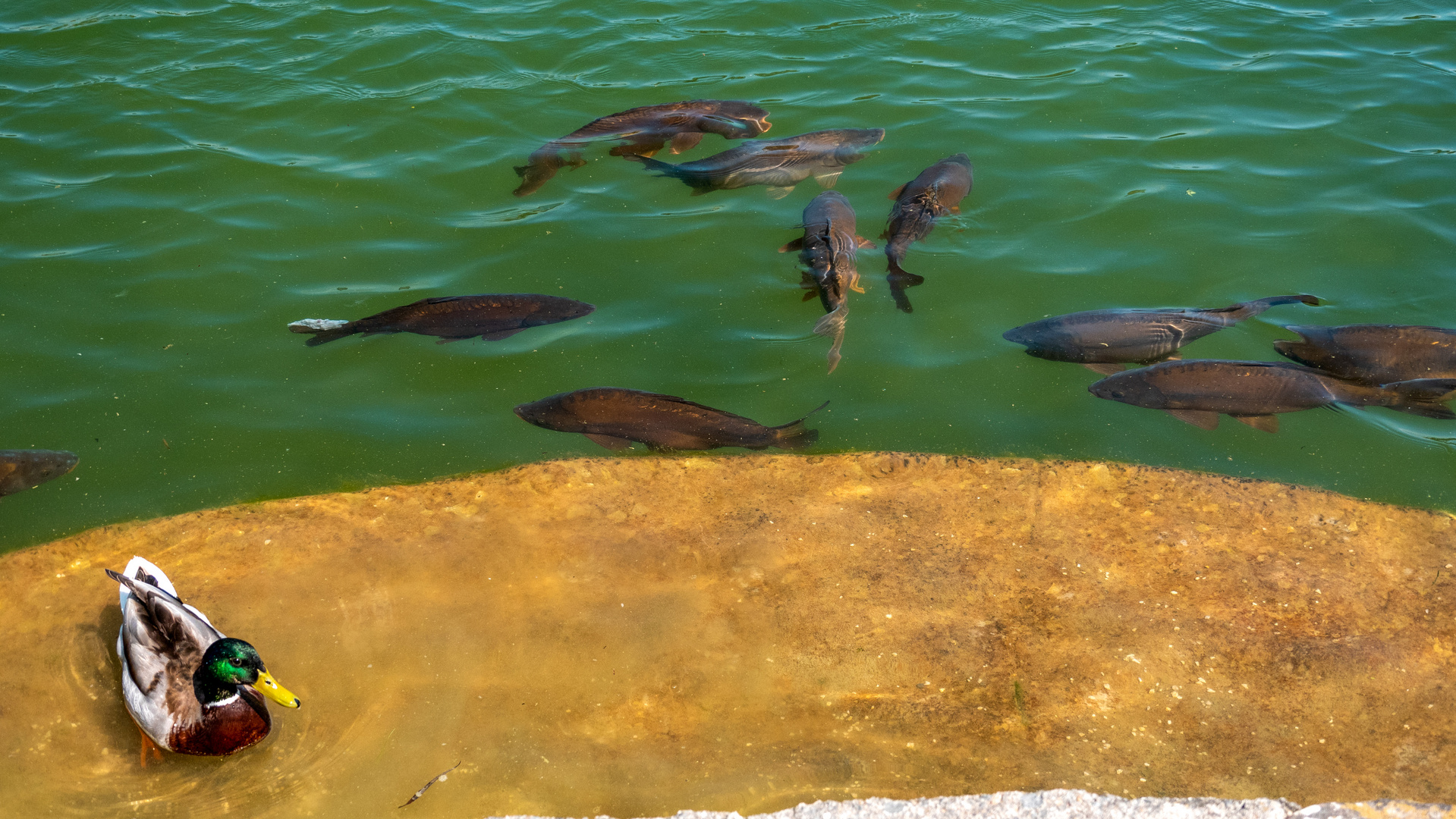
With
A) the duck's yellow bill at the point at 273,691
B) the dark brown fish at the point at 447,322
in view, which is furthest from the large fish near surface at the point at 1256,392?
the duck's yellow bill at the point at 273,691

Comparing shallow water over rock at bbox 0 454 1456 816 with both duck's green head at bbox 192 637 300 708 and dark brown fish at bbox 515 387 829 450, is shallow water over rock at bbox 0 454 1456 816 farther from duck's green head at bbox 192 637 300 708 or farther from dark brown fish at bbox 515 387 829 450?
duck's green head at bbox 192 637 300 708

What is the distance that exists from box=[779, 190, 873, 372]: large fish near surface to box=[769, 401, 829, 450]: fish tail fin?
71 cm

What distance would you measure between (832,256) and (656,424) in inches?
75.7

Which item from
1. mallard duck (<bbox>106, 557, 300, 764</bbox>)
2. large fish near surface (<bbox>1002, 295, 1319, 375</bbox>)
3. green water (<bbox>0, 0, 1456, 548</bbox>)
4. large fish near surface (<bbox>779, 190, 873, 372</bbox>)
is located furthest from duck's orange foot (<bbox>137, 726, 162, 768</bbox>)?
large fish near surface (<bbox>1002, 295, 1319, 375</bbox>)

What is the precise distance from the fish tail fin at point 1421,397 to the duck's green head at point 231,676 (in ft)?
21.4

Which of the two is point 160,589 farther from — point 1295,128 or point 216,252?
point 1295,128

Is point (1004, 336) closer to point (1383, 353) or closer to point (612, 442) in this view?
point (1383, 353)

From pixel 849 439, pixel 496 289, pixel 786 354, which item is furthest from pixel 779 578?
pixel 496 289

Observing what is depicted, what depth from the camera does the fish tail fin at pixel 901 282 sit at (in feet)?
23.9

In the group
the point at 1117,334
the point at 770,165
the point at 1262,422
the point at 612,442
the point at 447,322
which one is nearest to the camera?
the point at 612,442

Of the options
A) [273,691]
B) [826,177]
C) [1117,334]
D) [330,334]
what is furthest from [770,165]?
[273,691]

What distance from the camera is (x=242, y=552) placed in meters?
5.25

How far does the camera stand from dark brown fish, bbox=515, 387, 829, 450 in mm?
6008

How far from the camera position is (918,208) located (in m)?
7.83
